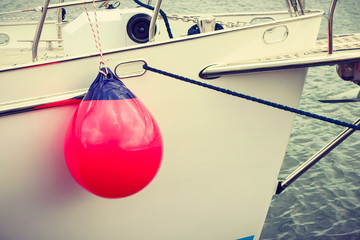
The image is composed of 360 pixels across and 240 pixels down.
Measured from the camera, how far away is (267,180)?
118 inches

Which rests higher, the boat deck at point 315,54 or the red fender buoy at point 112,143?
the boat deck at point 315,54

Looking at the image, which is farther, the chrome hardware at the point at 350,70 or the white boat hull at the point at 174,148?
the chrome hardware at the point at 350,70

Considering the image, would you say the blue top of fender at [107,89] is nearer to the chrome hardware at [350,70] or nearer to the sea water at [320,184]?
the chrome hardware at [350,70]

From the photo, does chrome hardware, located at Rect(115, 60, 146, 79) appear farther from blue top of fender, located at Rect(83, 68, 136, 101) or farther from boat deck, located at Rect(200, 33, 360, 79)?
boat deck, located at Rect(200, 33, 360, 79)

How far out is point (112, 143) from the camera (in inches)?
74.7

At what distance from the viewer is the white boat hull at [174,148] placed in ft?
7.44

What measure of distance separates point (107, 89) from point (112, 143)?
318 mm

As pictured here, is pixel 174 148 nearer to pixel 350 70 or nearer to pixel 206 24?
pixel 206 24

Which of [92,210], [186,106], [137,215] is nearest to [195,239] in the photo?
[137,215]

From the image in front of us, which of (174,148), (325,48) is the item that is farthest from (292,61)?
(174,148)

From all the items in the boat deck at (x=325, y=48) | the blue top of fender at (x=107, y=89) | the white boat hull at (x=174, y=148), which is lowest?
the white boat hull at (x=174, y=148)

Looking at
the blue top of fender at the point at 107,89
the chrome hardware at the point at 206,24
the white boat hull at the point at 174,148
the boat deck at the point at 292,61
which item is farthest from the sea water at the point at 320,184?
the blue top of fender at the point at 107,89

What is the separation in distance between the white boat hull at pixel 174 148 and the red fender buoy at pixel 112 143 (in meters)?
0.33

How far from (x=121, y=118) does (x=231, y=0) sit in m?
11.5
